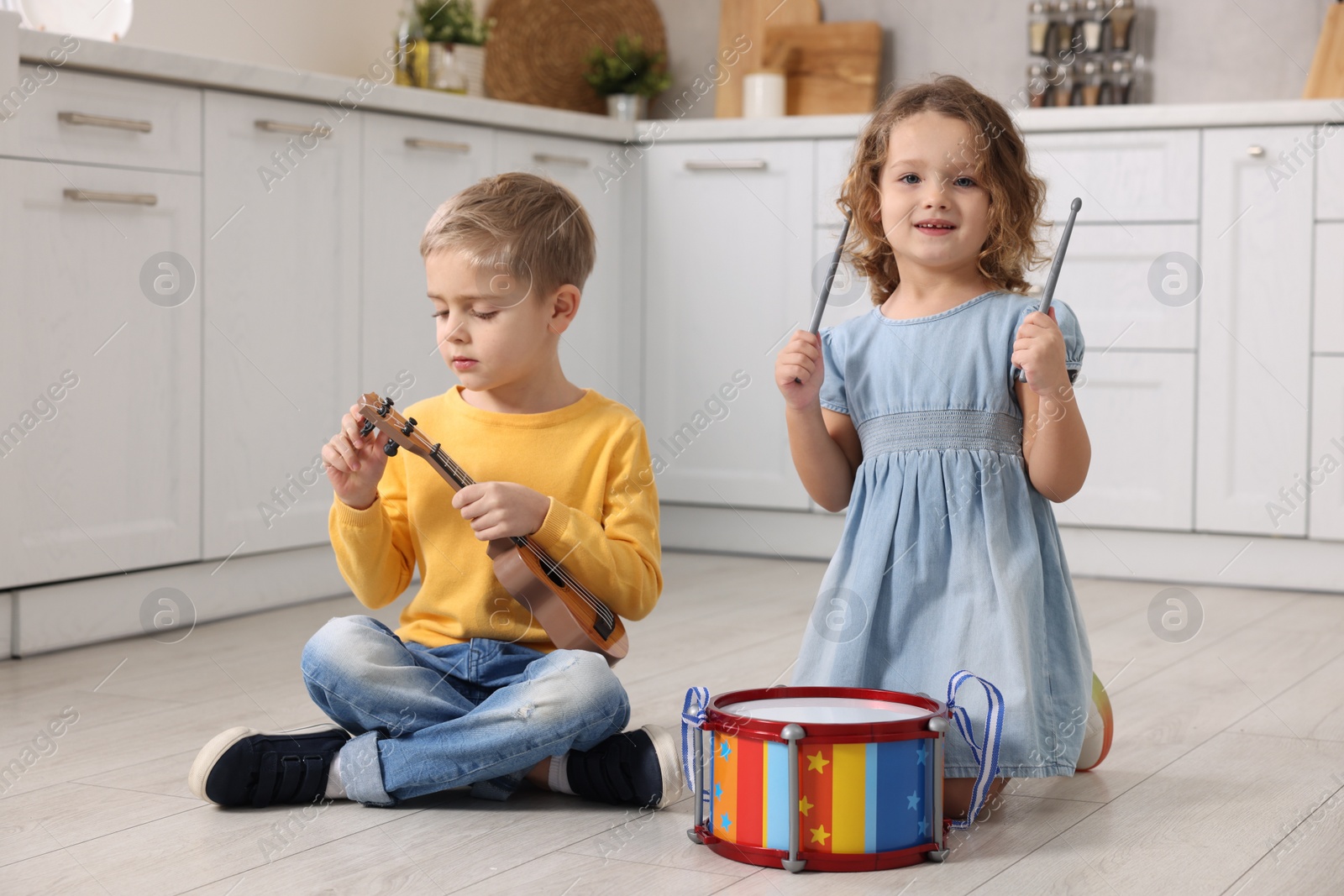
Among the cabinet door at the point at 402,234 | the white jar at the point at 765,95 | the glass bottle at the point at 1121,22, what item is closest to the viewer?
the cabinet door at the point at 402,234

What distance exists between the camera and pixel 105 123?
2074 millimetres

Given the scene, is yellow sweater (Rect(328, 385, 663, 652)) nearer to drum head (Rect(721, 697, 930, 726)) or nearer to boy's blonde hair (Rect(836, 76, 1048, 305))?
drum head (Rect(721, 697, 930, 726))

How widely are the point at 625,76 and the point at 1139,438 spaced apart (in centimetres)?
150

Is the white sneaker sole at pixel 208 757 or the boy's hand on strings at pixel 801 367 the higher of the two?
the boy's hand on strings at pixel 801 367

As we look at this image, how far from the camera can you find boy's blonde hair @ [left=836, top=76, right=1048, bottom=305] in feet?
4.67

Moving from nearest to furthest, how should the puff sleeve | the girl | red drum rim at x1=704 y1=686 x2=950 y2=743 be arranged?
red drum rim at x1=704 y1=686 x2=950 y2=743
the girl
the puff sleeve

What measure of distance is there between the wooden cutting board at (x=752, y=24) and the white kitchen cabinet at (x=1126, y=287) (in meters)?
0.94

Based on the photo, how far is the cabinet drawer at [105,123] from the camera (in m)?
1.99

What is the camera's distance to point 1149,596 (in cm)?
260

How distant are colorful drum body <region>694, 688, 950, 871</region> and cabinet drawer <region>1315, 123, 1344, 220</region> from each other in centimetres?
176

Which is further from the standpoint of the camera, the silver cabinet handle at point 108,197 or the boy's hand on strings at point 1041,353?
the silver cabinet handle at point 108,197

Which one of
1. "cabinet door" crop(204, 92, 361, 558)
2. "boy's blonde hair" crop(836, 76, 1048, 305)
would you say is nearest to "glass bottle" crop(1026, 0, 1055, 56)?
"cabinet door" crop(204, 92, 361, 558)

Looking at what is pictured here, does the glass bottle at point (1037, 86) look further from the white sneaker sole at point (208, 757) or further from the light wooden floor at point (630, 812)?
the white sneaker sole at point (208, 757)

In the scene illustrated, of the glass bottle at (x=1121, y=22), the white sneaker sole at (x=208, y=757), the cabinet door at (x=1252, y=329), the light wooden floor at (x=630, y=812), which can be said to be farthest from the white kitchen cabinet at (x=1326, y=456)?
the white sneaker sole at (x=208, y=757)
